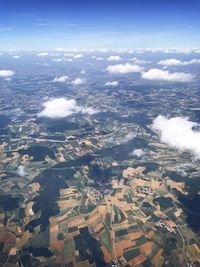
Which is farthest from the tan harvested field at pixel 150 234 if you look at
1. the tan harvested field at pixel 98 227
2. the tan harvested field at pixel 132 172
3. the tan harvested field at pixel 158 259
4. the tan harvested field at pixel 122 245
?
the tan harvested field at pixel 132 172

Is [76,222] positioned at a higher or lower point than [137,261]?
lower

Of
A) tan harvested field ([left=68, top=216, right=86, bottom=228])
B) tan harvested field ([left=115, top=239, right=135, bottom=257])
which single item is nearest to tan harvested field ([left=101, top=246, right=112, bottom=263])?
tan harvested field ([left=115, top=239, right=135, bottom=257])

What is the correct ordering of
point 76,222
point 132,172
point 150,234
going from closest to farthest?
point 150,234, point 76,222, point 132,172

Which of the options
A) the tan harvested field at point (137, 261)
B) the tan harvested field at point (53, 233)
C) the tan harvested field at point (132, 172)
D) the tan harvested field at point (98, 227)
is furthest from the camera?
the tan harvested field at point (132, 172)

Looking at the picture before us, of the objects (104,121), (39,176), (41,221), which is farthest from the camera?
(104,121)

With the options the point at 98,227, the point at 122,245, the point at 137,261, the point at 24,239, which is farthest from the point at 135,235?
the point at 24,239

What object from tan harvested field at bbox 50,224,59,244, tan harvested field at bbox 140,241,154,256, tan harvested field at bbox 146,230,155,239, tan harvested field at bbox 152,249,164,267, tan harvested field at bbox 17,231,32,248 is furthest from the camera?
tan harvested field at bbox 146,230,155,239

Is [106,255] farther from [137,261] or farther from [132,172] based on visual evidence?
[132,172]

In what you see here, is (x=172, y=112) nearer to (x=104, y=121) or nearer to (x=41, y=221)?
(x=104, y=121)

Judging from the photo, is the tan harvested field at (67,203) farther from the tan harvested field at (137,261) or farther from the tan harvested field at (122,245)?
the tan harvested field at (137,261)

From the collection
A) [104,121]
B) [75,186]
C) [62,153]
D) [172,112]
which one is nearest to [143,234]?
[75,186]

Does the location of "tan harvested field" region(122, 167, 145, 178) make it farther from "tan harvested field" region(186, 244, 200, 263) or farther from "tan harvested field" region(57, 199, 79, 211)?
"tan harvested field" region(186, 244, 200, 263)
